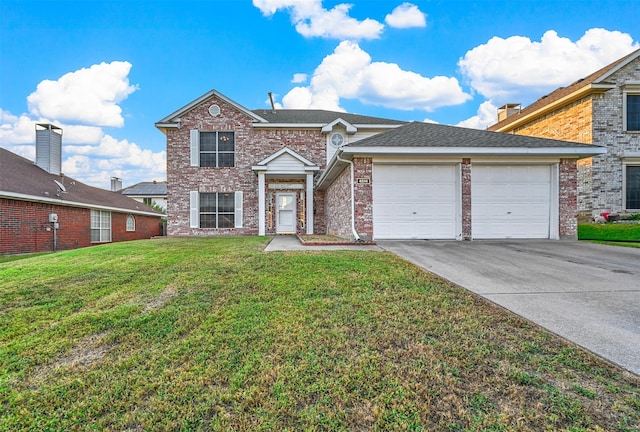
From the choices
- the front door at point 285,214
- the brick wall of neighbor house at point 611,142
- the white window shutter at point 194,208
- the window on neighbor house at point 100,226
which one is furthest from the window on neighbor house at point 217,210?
the brick wall of neighbor house at point 611,142

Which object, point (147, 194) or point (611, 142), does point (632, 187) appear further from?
point (147, 194)

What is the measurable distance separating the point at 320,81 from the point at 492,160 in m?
15.9

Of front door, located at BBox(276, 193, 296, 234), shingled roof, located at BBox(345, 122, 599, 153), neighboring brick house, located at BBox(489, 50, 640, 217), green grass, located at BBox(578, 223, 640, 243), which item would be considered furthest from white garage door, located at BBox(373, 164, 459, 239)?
neighboring brick house, located at BBox(489, 50, 640, 217)

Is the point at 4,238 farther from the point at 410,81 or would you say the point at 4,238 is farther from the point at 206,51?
the point at 410,81

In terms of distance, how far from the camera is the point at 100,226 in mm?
17188

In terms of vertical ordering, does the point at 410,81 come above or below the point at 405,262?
above

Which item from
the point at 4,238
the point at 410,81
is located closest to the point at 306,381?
the point at 4,238

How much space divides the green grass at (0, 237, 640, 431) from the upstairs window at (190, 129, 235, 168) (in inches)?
450

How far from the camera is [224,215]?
1493cm

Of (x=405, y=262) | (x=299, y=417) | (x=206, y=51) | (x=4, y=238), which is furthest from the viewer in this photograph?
(x=206, y=51)

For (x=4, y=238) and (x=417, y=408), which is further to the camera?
(x=4, y=238)

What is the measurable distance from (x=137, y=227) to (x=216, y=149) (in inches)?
417

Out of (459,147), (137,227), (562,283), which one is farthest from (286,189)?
(137,227)

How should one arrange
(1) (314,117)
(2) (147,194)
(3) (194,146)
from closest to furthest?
(3) (194,146) < (1) (314,117) < (2) (147,194)
